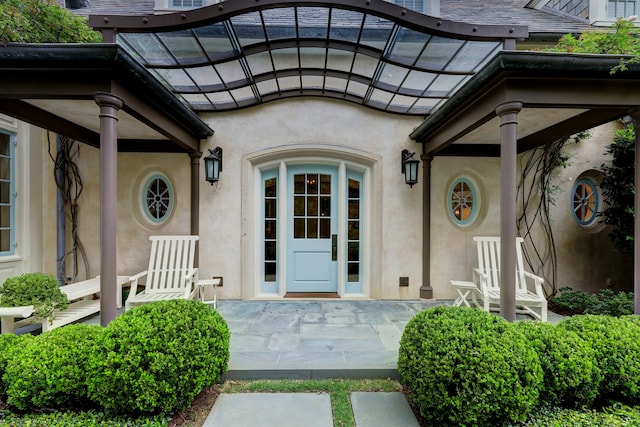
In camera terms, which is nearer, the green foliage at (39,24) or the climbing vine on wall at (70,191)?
the green foliage at (39,24)

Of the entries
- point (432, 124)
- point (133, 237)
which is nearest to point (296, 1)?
point (432, 124)

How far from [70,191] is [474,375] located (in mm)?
5727

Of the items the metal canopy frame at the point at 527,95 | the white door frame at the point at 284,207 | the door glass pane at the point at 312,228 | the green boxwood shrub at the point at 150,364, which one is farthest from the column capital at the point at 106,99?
the metal canopy frame at the point at 527,95

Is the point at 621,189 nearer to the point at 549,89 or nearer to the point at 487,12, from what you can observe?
the point at 549,89

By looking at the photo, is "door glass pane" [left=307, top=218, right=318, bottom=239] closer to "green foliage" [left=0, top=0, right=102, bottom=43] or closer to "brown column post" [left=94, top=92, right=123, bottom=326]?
"brown column post" [left=94, top=92, right=123, bottom=326]

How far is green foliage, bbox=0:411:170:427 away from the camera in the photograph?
1978 millimetres

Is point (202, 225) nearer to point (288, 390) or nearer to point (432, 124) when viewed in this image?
point (288, 390)

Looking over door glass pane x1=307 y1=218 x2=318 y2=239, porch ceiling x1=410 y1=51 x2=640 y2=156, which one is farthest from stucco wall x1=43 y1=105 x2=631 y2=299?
porch ceiling x1=410 y1=51 x2=640 y2=156

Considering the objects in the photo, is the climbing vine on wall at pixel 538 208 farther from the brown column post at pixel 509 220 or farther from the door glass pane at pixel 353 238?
the door glass pane at pixel 353 238

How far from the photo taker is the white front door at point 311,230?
16.5ft

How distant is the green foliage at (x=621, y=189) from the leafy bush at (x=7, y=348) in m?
6.90

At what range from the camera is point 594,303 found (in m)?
4.19

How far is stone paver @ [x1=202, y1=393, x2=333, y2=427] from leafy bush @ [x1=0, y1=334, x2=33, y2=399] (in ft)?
4.90

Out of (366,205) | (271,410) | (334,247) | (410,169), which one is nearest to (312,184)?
(366,205)
